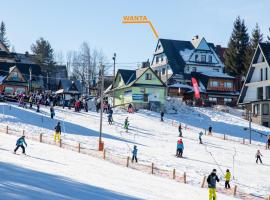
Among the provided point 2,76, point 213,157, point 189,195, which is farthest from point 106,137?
point 2,76

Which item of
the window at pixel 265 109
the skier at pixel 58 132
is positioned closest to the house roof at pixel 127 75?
the window at pixel 265 109

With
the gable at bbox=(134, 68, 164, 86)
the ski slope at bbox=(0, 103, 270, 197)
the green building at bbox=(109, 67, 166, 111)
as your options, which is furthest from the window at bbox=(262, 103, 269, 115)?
the gable at bbox=(134, 68, 164, 86)

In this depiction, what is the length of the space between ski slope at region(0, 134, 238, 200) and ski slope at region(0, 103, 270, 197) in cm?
365

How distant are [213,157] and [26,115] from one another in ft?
69.1

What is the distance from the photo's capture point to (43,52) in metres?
109

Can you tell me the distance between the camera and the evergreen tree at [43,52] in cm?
10657

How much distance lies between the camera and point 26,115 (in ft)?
165

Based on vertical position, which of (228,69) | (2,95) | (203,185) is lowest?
(203,185)

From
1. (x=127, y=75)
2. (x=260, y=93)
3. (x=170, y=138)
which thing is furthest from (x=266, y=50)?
(x=170, y=138)

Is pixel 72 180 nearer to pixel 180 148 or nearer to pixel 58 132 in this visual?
pixel 180 148

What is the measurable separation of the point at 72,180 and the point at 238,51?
255 ft

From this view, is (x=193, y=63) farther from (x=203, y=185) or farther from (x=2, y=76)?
(x=203, y=185)

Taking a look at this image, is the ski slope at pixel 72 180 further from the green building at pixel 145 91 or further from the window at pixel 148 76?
the window at pixel 148 76

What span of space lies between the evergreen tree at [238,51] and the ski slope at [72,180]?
217 feet
